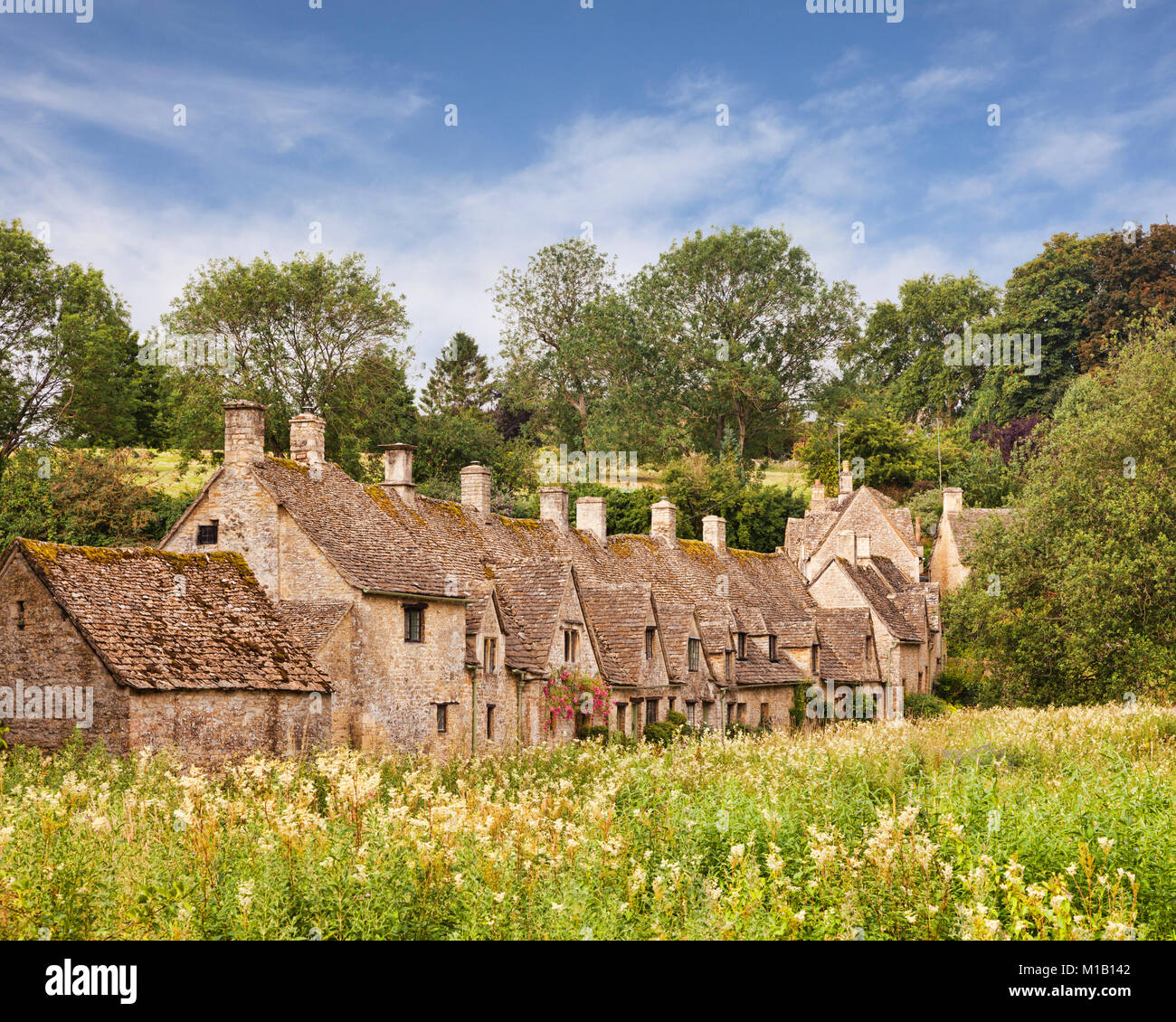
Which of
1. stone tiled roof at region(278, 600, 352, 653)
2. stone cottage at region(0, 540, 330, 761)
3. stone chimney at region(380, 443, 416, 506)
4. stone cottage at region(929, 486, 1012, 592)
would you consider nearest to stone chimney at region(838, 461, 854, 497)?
stone cottage at region(929, 486, 1012, 592)

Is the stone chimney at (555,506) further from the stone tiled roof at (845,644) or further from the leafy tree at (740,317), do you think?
the leafy tree at (740,317)

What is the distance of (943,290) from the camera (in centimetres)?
9825

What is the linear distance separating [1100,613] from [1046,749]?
22279 mm

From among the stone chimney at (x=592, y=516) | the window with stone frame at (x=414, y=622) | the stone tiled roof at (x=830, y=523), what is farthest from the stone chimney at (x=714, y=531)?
the window with stone frame at (x=414, y=622)

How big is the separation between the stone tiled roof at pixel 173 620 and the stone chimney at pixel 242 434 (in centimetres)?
292

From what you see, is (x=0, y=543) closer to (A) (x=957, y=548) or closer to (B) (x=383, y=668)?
(B) (x=383, y=668)

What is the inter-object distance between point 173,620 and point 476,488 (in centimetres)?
1641

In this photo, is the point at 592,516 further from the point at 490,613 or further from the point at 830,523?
the point at 830,523

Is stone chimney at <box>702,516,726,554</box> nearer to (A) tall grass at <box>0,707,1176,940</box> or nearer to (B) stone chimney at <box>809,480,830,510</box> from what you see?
(B) stone chimney at <box>809,480,830,510</box>

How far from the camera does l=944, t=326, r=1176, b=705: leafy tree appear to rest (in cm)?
3975

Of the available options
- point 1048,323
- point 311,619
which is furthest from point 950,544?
point 311,619

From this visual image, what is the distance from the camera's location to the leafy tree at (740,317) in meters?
77.5
